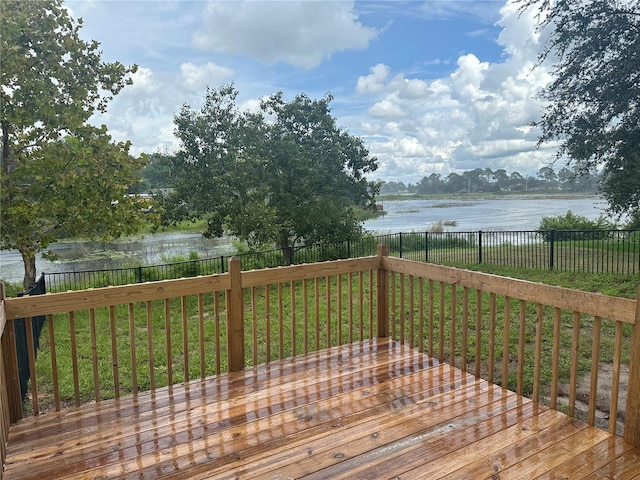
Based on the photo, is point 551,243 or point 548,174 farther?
point 548,174

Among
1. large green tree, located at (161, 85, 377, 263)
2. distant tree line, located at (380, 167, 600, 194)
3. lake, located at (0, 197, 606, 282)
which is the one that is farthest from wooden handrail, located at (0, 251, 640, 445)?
distant tree line, located at (380, 167, 600, 194)

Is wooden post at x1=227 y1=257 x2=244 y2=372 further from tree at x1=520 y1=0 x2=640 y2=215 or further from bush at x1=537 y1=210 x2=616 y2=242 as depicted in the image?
bush at x1=537 y1=210 x2=616 y2=242

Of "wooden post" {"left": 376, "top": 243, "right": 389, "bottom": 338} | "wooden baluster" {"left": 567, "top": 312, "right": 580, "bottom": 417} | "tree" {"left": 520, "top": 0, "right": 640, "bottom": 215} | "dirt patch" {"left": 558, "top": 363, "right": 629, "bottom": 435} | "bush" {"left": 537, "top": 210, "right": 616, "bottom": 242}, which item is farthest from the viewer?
"bush" {"left": 537, "top": 210, "right": 616, "bottom": 242}

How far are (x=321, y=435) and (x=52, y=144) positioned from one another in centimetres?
553

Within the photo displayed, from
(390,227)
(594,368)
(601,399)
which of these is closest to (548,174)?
(390,227)

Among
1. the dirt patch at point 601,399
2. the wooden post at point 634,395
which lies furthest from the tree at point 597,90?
the wooden post at point 634,395

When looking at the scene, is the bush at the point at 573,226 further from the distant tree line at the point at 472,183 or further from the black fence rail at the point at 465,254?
the distant tree line at the point at 472,183

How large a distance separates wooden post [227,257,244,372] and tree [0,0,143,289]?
3785mm

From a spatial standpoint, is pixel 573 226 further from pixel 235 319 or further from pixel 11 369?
pixel 11 369

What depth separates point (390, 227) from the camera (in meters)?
11.3

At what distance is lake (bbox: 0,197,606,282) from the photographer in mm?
8984

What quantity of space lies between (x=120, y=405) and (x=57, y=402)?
35cm

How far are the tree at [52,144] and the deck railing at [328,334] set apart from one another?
1.41 metres

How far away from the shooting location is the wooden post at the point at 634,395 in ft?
7.09
